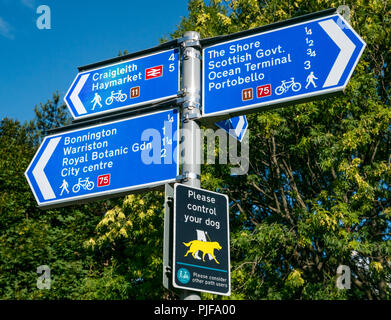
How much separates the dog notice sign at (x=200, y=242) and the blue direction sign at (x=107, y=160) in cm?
36

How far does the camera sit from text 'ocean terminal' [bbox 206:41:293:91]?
386cm

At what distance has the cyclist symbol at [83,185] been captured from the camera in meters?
4.14

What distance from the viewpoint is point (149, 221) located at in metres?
13.6

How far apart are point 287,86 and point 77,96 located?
1991mm

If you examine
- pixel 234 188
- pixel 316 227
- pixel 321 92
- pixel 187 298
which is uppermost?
pixel 234 188

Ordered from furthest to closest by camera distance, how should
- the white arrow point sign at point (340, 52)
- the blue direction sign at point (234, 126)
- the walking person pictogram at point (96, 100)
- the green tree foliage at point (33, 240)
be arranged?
the green tree foliage at point (33, 240) → the walking person pictogram at point (96, 100) → the blue direction sign at point (234, 126) → the white arrow point sign at point (340, 52)

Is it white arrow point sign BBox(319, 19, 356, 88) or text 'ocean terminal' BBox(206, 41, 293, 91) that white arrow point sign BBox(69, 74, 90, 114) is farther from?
white arrow point sign BBox(319, 19, 356, 88)

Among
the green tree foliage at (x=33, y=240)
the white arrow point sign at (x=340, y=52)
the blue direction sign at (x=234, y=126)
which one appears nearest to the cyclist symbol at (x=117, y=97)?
the blue direction sign at (x=234, y=126)

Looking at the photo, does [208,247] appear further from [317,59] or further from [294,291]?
[294,291]

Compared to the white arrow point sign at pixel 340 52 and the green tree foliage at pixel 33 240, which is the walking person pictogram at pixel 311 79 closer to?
the white arrow point sign at pixel 340 52

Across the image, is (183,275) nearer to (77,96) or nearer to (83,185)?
(83,185)

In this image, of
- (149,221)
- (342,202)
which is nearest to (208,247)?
(342,202)

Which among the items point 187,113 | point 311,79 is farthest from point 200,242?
point 311,79

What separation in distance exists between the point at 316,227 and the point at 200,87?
7.60 m
